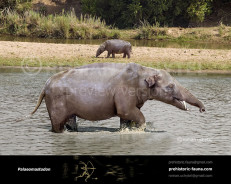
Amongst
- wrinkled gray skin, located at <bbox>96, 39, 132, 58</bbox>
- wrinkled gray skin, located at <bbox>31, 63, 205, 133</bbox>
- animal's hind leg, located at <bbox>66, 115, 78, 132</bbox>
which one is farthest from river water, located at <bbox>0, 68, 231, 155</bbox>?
wrinkled gray skin, located at <bbox>96, 39, 132, 58</bbox>

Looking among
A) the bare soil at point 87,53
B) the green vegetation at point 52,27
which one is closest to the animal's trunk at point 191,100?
the bare soil at point 87,53

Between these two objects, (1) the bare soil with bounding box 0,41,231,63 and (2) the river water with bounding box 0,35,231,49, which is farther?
(2) the river water with bounding box 0,35,231,49

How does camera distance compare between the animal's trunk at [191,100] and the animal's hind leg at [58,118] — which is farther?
the animal's trunk at [191,100]

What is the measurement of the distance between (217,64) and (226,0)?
19495mm

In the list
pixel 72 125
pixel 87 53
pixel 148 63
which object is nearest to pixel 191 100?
pixel 72 125

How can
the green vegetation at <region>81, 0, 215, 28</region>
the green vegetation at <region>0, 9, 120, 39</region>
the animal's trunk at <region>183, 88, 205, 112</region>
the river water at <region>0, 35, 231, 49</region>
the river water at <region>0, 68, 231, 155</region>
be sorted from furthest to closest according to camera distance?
1. the green vegetation at <region>81, 0, 215, 28</region>
2. the green vegetation at <region>0, 9, 120, 39</region>
3. the river water at <region>0, 35, 231, 49</region>
4. the animal's trunk at <region>183, 88, 205, 112</region>
5. the river water at <region>0, 68, 231, 155</region>

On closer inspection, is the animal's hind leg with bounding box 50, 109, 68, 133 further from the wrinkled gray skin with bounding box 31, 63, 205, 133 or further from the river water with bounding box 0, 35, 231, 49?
the river water with bounding box 0, 35, 231, 49

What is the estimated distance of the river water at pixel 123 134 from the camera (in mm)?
9125

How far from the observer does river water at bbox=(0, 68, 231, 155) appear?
29.9ft

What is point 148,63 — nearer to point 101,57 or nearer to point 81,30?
point 101,57

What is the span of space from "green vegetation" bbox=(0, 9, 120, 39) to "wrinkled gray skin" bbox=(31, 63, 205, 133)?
21.0 metres

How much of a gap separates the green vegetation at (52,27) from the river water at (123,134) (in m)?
17.2

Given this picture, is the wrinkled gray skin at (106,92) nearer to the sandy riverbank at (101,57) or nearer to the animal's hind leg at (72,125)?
the animal's hind leg at (72,125)

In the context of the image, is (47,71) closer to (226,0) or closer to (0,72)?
(0,72)
